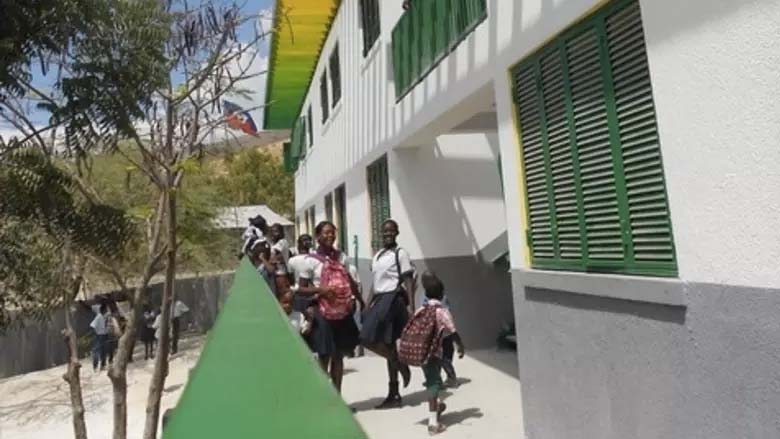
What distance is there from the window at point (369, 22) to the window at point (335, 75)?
2.27m

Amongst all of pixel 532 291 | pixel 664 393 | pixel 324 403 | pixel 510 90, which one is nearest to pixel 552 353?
pixel 532 291

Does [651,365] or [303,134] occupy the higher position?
[303,134]

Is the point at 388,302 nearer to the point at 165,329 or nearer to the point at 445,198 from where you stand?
the point at 165,329

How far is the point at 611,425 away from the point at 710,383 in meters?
0.84

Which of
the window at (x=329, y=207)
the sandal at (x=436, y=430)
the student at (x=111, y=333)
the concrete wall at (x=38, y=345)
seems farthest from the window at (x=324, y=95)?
the sandal at (x=436, y=430)

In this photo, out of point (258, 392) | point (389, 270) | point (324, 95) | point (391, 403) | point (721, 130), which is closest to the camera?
point (258, 392)

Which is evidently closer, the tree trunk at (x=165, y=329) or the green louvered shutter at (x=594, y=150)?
the green louvered shutter at (x=594, y=150)

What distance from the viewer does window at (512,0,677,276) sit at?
9.50 ft

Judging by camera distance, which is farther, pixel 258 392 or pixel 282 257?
pixel 282 257

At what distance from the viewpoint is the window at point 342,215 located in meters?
11.4

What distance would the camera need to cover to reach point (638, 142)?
2.94 meters

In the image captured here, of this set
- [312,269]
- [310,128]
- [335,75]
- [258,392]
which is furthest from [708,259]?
[310,128]

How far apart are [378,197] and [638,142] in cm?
591

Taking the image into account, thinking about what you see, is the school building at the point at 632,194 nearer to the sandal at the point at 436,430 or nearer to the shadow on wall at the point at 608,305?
the shadow on wall at the point at 608,305
